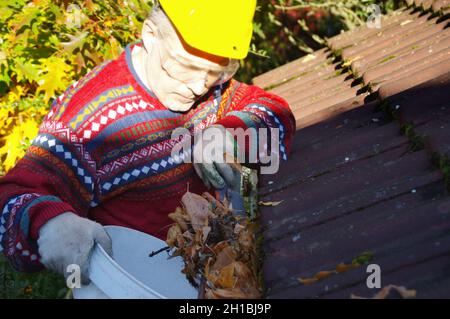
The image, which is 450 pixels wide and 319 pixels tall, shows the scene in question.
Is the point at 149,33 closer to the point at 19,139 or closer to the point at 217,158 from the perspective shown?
the point at 217,158

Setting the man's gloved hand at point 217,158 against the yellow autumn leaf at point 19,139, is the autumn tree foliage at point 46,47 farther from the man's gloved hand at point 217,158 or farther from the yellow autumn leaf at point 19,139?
the man's gloved hand at point 217,158

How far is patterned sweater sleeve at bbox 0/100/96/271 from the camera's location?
7.41 ft

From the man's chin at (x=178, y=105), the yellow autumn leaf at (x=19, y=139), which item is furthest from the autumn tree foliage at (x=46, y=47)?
the man's chin at (x=178, y=105)

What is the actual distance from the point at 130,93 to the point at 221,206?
0.56 metres

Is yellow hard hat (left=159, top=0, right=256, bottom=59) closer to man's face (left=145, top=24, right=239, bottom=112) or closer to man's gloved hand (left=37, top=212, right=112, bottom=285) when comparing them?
man's face (left=145, top=24, right=239, bottom=112)

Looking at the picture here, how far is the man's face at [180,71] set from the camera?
2.46 m

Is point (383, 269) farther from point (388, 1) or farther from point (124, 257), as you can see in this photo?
point (388, 1)

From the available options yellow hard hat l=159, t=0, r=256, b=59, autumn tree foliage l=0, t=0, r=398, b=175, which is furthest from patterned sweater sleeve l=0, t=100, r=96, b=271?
autumn tree foliage l=0, t=0, r=398, b=175

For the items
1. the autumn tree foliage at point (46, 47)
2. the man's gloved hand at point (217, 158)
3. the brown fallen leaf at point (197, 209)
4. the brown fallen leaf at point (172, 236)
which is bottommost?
the brown fallen leaf at point (172, 236)

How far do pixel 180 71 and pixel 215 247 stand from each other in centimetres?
62

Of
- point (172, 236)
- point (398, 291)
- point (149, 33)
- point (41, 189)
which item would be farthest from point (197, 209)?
point (398, 291)

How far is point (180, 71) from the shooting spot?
8.23 feet

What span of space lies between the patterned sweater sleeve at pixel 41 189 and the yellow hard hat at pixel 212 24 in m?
0.53
